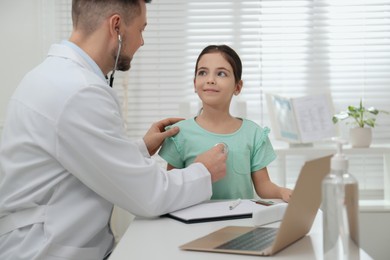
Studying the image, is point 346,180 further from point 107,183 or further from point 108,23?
point 108,23

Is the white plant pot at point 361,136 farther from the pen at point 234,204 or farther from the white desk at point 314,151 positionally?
the pen at point 234,204

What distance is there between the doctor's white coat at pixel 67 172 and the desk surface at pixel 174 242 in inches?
3.2

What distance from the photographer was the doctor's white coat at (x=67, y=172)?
1381 millimetres

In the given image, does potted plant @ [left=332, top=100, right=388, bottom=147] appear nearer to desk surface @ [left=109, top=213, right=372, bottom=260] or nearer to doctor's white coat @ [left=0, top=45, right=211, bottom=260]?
desk surface @ [left=109, top=213, right=372, bottom=260]

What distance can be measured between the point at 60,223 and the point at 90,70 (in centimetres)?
43

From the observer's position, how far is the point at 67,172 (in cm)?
144

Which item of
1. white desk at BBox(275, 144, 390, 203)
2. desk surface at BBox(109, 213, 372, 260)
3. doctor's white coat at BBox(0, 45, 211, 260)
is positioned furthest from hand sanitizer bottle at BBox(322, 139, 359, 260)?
white desk at BBox(275, 144, 390, 203)

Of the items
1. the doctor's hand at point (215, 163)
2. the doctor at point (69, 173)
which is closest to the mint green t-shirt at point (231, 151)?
the doctor's hand at point (215, 163)

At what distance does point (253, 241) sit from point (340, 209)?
329mm

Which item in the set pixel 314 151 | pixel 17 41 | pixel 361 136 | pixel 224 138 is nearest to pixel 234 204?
pixel 224 138

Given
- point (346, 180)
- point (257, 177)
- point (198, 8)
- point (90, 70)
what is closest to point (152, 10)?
point (198, 8)

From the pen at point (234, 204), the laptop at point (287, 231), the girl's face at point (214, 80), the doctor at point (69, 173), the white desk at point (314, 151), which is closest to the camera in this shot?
the laptop at point (287, 231)

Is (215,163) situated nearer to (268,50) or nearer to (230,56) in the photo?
(230,56)

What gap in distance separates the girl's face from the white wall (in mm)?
1605
